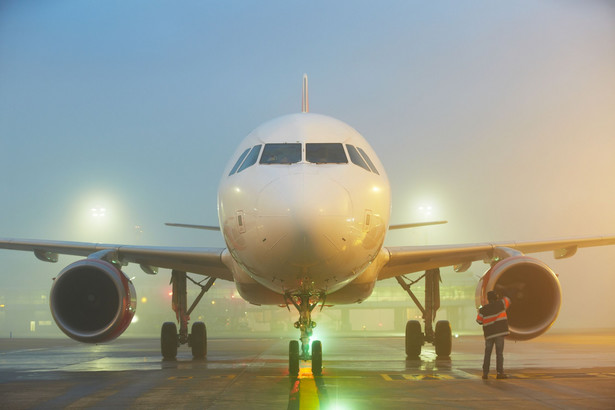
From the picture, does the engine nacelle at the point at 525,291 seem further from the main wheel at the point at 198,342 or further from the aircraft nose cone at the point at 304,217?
the main wheel at the point at 198,342

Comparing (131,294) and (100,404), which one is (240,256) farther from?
(131,294)

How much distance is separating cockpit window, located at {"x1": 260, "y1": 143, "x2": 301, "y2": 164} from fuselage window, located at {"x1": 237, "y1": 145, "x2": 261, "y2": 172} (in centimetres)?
14

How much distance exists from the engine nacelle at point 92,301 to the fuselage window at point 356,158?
542 cm

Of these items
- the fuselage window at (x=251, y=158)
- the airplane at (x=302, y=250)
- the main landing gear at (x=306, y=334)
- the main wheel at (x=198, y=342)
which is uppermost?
the fuselage window at (x=251, y=158)

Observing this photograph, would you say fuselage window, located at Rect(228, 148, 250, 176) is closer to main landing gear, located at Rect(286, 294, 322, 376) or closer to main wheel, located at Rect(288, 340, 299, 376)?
main landing gear, located at Rect(286, 294, 322, 376)

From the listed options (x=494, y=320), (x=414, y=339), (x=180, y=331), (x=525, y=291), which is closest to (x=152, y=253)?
(x=180, y=331)

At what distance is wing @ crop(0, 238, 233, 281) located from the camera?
1515 centimetres

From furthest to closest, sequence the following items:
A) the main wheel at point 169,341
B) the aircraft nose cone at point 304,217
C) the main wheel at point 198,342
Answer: the main wheel at point 198,342, the main wheel at point 169,341, the aircraft nose cone at point 304,217

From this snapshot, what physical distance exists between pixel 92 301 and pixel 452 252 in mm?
7556

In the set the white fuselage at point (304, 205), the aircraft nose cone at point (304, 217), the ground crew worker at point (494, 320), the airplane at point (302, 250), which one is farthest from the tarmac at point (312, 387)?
the aircraft nose cone at point (304, 217)

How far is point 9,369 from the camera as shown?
14.6 meters

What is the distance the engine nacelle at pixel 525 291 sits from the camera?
13320mm

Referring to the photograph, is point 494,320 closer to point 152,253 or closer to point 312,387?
point 312,387

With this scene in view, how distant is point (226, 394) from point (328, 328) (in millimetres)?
66104
